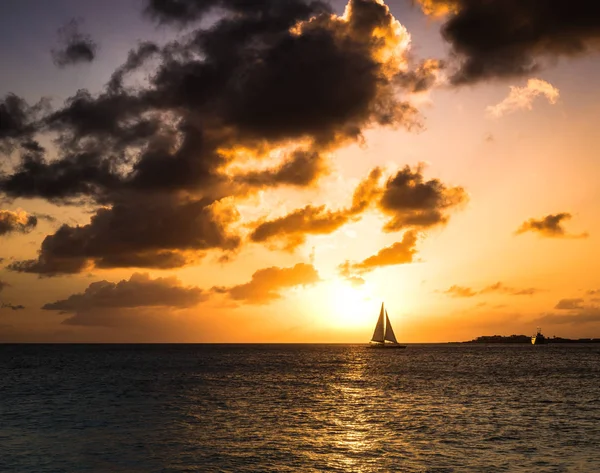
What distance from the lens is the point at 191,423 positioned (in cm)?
6069

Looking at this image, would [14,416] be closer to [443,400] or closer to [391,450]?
[391,450]

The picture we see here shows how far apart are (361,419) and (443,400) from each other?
20959 millimetres

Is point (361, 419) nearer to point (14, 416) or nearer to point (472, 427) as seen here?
point (472, 427)

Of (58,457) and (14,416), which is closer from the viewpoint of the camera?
(58,457)

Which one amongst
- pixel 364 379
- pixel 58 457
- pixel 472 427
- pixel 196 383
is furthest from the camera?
pixel 364 379

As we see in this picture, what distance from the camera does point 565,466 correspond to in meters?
40.5

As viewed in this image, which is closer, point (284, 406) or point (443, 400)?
point (284, 406)

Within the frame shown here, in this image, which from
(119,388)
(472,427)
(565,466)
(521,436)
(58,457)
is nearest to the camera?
(565,466)

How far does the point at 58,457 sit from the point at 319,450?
63.8 feet

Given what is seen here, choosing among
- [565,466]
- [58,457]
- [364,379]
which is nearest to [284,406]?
[58,457]

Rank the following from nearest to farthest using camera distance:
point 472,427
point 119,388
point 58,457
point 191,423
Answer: point 58,457 < point 472,427 < point 191,423 < point 119,388

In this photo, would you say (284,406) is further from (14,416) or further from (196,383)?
(196,383)

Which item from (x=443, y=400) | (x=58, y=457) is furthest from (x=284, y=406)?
(x=58, y=457)

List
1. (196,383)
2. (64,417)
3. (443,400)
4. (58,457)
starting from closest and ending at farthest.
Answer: (58,457), (64,417), (443,400), (196,383)
